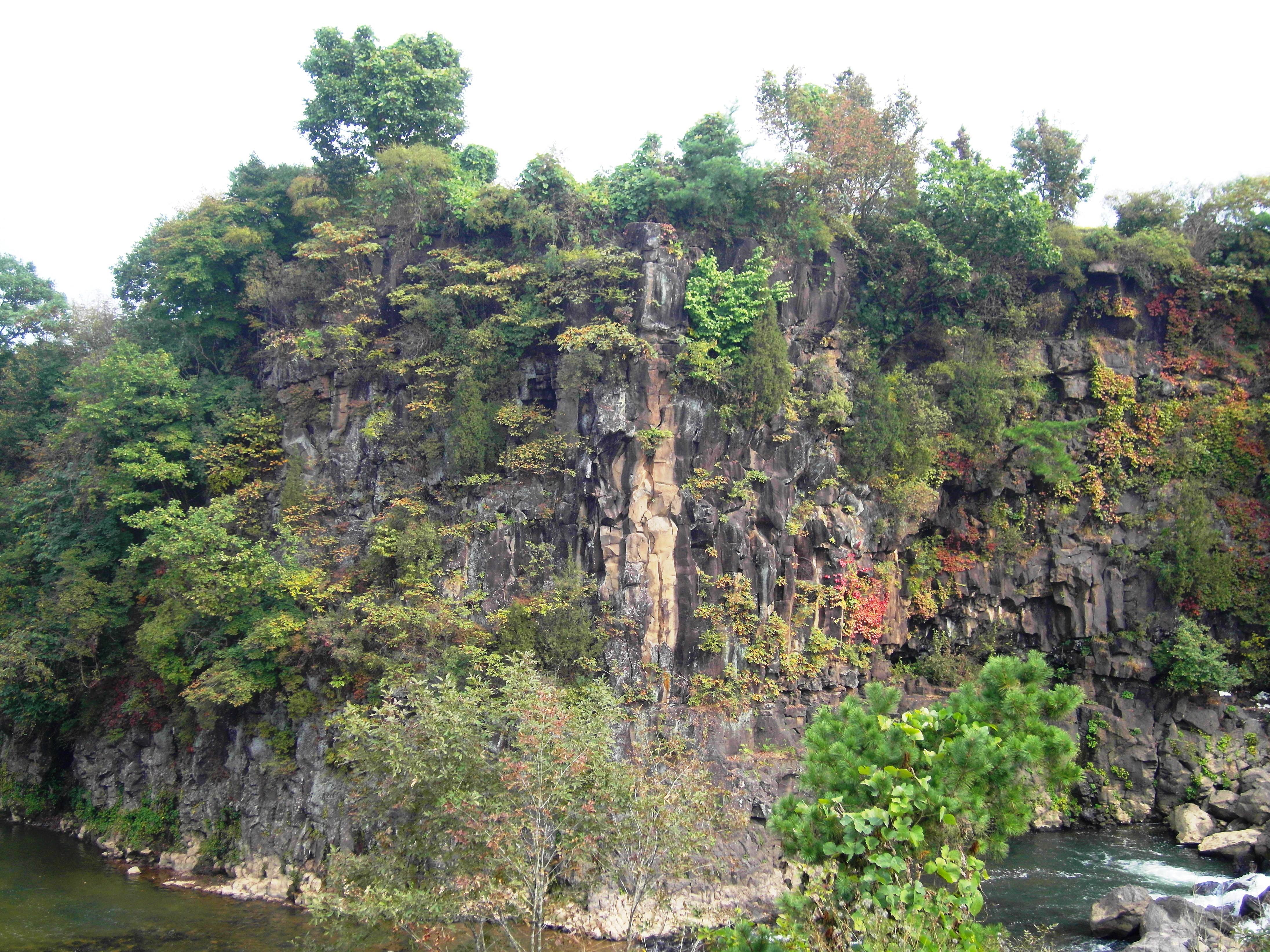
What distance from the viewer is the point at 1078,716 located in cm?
2269

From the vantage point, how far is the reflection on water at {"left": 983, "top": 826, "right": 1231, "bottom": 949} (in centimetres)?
1639

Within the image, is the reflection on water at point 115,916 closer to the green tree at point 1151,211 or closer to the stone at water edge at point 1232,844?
the stone at water edge at point 1232,844

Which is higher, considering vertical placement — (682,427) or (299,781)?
(682,427)

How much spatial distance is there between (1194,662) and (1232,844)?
457 centimetres

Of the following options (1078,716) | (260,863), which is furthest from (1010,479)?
(260,863)

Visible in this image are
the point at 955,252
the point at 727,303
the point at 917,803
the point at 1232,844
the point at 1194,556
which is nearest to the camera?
the point at 917,803

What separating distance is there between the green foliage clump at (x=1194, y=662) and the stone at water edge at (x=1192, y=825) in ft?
10.0

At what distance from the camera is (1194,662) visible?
21453mm

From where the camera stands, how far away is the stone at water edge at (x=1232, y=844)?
18391 millimetres

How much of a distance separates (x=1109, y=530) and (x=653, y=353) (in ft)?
45.9

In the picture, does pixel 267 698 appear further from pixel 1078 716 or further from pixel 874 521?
pixel 1078 716

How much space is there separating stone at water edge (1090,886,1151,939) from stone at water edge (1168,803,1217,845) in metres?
5.39

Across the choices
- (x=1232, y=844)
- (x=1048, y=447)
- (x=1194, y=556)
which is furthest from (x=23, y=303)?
(x=1232, y=844)

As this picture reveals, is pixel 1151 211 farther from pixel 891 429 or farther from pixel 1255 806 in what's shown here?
pixel 1255 806
